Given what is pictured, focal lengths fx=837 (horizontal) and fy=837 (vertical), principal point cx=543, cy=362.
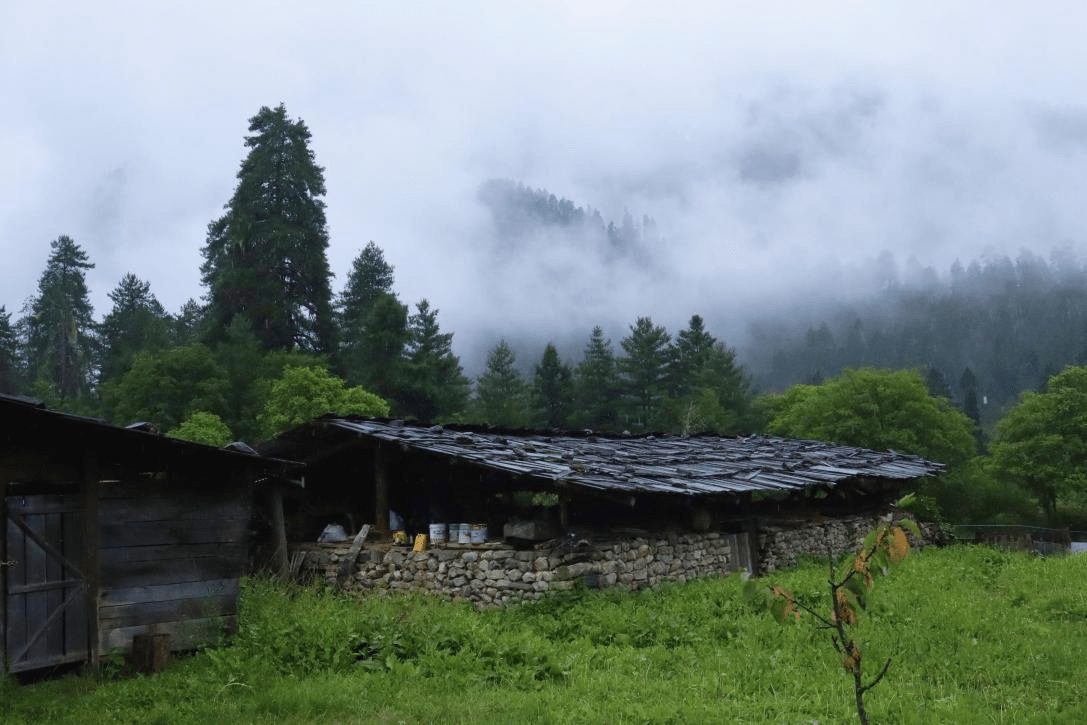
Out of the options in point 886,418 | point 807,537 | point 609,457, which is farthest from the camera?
point 886,418

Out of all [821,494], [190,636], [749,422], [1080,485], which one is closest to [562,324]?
[749,422]

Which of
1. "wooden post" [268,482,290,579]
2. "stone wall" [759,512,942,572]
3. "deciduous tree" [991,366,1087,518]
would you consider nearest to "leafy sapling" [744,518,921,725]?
"wooden post" [268,482,290,579]

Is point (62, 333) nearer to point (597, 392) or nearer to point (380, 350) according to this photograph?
point (380, 350)

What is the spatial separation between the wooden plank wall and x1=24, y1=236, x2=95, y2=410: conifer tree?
149ft

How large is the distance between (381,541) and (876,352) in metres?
154

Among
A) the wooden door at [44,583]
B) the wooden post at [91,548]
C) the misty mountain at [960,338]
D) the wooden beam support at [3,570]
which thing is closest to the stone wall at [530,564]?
the wooden post at [91,548]

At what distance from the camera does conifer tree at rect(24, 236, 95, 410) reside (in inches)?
2184

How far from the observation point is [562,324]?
189625 millimetres

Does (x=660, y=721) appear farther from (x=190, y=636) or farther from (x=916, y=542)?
(x=916, y=542)

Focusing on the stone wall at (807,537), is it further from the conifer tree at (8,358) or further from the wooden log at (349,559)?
the conifer tree at (8,358)

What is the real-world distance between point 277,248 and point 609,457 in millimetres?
43324

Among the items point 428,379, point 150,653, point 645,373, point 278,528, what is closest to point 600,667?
point 150,653

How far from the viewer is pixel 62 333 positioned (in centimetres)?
5628

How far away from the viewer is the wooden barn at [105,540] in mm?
8852
